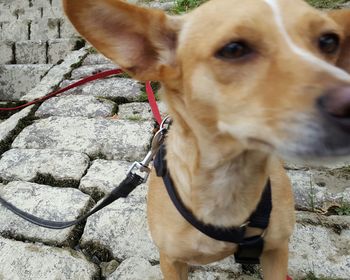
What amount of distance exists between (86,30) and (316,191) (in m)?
1.94

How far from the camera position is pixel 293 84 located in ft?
4.57

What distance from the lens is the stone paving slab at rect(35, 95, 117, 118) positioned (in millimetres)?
3982

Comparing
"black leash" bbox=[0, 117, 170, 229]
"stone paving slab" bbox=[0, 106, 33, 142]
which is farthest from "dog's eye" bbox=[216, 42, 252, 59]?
"stone paving slab" bbox=[0, 106, 33, 142]

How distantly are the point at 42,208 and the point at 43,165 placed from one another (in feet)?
1.58

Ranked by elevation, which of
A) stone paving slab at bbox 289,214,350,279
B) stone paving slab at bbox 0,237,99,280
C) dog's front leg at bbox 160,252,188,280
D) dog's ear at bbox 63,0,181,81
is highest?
dog's ear at bbox 63,0,181,81

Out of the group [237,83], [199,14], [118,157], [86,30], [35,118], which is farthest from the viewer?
[35,118]

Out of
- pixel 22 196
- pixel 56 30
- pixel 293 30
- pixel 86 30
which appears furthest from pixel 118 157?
pixel 56 30

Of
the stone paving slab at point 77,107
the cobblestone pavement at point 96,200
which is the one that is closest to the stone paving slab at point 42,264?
the cobblestone pavement at point 96,200

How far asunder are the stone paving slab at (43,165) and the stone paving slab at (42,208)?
0.40 ft

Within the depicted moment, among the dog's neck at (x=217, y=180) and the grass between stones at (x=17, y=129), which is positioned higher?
the dog's neck at (x=217, y=180)

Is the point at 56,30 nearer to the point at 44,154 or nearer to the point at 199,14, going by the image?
the point at 44,154

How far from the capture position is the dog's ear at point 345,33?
1.82 metres

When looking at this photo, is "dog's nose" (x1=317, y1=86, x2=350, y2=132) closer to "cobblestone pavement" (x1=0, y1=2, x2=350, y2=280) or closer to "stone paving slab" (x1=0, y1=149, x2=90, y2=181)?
"cobblestone pavement" (x1=0, y1=2, x2=350, y2=280)

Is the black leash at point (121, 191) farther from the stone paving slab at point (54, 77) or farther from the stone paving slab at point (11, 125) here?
the stone paving slab at point (54, 77)
